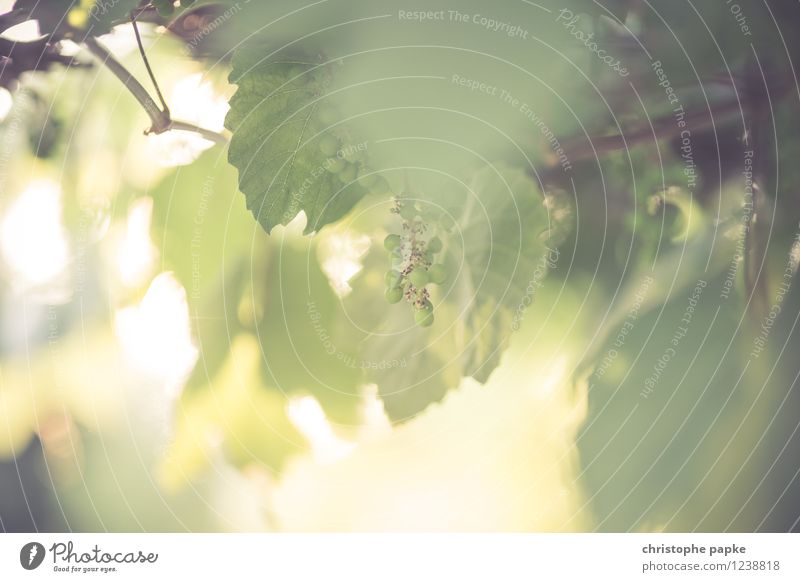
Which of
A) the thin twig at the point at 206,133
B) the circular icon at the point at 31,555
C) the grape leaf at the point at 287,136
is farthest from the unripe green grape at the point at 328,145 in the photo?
the circular icon at the point at 31,555

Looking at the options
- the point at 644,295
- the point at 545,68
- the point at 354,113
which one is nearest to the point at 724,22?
the point at 545,68

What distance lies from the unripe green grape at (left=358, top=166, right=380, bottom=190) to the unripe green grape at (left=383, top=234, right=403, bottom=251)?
0.06 metres

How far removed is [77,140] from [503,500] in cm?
62

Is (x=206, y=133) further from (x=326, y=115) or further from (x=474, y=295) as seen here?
(x=474, y=295)

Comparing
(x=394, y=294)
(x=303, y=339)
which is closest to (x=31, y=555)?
(x=303, y=339)

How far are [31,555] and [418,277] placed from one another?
20.8 inches

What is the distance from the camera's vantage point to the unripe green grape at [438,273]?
0.70 meters

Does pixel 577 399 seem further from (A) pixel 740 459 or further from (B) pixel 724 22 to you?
(B) pixel 724 22

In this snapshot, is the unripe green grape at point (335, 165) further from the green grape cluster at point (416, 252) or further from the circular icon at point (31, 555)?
the circular icon at point (31, 555)

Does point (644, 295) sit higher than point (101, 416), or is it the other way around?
point (644, 295)

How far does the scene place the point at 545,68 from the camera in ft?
2.30

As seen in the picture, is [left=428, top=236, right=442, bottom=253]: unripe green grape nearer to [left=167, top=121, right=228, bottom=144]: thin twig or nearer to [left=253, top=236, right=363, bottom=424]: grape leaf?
[left=253, top=236, right=363, bottom=424]: grape leaf

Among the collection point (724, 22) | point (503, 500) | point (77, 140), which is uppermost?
point (724, 22)

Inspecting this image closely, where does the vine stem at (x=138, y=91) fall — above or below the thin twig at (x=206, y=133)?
above
